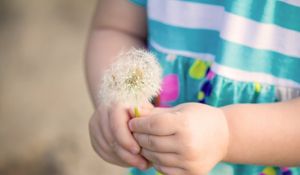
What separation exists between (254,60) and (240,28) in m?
0.04

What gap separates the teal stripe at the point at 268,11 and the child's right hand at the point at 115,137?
0.19 metres

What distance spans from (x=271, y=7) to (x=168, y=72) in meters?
0.18

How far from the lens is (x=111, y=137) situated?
2.26 feet

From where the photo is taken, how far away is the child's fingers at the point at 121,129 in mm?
643

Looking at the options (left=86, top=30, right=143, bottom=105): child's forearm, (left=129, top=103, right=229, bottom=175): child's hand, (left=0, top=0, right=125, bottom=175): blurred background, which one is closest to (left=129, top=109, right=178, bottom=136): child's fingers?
(left=129, top=103, right=229, bottom=175): child's hand

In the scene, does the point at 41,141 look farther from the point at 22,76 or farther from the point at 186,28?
the point at 186,28

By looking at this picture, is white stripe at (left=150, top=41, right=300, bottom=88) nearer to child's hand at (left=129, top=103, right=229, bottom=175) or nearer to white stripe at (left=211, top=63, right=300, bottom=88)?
white stripe at (left=211, top=63, right=300, bottom=88)

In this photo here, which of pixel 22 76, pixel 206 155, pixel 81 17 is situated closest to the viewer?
pixel 206 155

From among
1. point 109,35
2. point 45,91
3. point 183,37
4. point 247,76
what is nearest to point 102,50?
point 109,35

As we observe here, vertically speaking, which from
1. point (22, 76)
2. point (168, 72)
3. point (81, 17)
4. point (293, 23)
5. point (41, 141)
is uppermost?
point (293, 23)

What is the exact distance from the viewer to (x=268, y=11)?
0.70 m

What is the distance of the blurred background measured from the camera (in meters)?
1.73

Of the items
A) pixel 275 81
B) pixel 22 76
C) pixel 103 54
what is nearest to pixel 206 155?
pixel 275 81

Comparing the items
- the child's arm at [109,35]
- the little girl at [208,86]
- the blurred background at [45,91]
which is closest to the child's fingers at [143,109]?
the little girl at [208,86]
